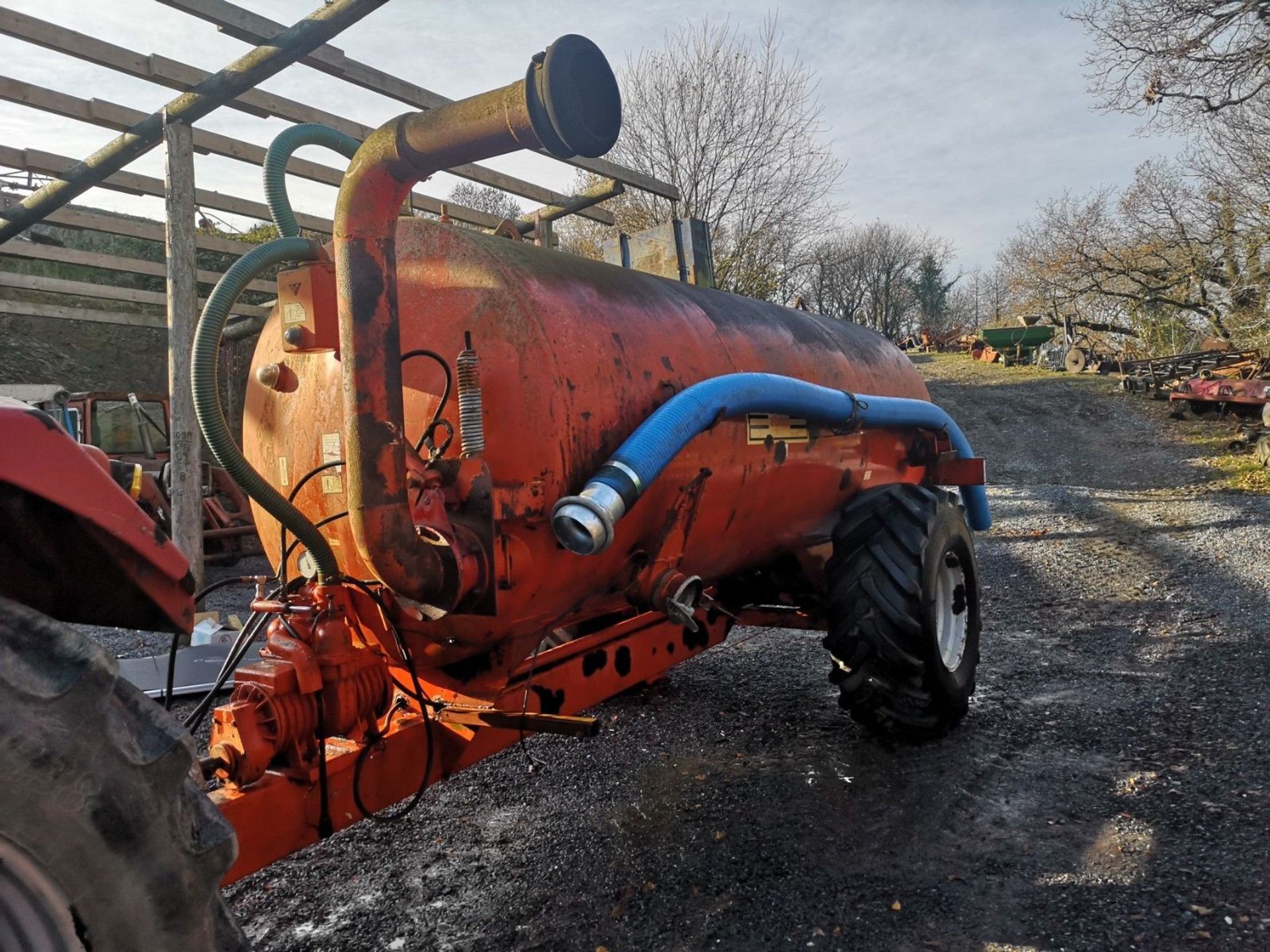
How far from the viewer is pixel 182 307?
520 centimetres

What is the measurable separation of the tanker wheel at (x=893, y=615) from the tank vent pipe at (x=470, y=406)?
6.58 feet

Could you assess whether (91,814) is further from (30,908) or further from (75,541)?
(75,541)

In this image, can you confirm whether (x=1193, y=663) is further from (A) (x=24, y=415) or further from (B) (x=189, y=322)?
(B) (x=189, y=322)

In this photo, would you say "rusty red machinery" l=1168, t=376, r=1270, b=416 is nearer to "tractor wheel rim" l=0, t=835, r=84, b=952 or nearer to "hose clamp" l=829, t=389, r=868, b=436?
"hose clamp" l=829, t=389, r=868, b=436

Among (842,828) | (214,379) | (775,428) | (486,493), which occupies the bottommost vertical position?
(842,828)

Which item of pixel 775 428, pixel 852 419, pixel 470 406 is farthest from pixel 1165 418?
pixel 470 406

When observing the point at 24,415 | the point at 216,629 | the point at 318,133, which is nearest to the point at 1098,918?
the point at 24,415

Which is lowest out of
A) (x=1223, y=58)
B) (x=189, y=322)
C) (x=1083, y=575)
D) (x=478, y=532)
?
(x=1083, y=575)

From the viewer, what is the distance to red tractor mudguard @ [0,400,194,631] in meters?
1.49

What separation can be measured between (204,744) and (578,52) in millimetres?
3730

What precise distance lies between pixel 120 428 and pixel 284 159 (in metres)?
8.21

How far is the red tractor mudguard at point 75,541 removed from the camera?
149cm

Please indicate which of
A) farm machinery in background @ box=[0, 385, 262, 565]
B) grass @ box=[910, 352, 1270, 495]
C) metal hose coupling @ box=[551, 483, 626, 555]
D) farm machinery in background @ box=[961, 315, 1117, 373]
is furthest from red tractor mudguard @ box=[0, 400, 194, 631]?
farm machinery in background @ box=[961, 315, 1117, 373]

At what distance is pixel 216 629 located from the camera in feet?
17.8
